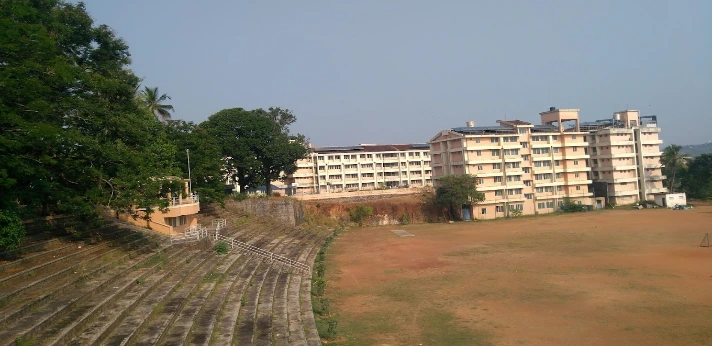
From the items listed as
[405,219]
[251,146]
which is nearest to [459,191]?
[405,219]

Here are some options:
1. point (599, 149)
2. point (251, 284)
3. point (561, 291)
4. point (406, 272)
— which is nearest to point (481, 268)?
point (406, 272)

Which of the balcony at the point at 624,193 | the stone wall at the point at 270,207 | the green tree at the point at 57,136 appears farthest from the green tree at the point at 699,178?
the green tree at the point at 57,136

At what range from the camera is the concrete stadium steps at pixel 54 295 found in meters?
8.87

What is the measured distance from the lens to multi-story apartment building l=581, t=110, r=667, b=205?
203ft

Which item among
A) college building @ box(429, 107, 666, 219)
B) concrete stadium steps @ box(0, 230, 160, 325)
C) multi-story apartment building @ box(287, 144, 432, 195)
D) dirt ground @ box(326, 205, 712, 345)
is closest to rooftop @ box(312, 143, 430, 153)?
multi-story apartment building @ box(287, 144, 432, 195)

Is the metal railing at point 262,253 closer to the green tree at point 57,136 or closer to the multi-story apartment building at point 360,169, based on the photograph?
the green tree at point 57,136

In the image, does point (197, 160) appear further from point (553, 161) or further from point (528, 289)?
point (553, 161)

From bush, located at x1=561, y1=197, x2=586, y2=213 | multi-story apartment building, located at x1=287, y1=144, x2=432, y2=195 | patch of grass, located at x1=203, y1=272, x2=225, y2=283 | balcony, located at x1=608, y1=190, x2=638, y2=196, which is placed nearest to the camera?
patch of grass, located at x1=203, y1=272, x2=225, y2=283

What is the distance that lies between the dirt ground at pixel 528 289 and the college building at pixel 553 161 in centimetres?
1821

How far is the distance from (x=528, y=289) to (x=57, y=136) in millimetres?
17667

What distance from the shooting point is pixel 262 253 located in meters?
25.8

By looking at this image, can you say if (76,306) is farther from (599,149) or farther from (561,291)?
(599,149)

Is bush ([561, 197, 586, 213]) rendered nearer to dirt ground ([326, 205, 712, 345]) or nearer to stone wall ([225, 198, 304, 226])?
dirt ground ([326, 205, 712, 345])

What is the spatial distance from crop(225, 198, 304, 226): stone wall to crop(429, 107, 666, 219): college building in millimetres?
22409
